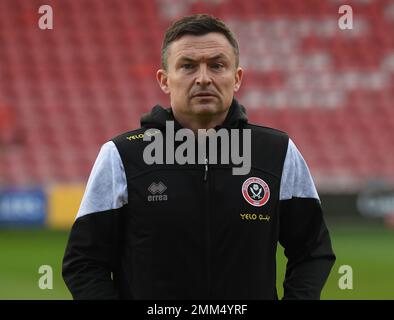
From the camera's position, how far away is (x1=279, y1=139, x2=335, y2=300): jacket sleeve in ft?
8.90

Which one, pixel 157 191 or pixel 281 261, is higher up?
pixel 157 191

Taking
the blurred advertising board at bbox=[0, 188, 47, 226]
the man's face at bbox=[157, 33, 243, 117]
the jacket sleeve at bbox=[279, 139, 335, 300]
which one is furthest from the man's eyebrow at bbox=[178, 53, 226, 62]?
the blurred advertising board at bbox=[0, 188, 47, 226]

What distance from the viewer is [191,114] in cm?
268

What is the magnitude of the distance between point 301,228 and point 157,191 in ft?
1.60

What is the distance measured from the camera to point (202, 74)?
2631 millimetres

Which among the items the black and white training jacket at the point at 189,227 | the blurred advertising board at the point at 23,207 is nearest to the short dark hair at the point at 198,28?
the black and white training jacket at the point at 189,227

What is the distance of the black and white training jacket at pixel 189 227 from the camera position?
101 inches

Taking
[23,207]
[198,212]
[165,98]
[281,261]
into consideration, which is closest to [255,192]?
[198,212]

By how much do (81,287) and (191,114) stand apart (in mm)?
636

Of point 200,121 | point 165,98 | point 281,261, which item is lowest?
point 281,261

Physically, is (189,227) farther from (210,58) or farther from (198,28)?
(198,28)

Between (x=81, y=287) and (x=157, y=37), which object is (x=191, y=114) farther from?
(x=157, y=37)
